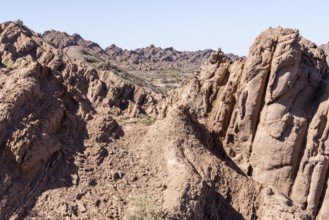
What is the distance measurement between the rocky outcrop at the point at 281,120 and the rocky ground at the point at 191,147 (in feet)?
0.19

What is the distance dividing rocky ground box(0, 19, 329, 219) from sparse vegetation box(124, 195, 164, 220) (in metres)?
0.05

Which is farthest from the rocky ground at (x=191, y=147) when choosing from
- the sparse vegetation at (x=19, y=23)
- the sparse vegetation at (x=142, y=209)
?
the sparse vegetation at (x=19, y=23)

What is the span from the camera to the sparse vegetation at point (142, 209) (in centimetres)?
1806

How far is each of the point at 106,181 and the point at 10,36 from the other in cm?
4989

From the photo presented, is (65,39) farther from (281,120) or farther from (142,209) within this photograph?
(142,209)

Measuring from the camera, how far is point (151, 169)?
2109 cm

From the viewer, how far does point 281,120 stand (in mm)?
24328

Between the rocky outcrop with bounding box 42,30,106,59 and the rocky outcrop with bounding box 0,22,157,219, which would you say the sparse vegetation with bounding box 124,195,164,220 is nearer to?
the rocky outcrop with bounding box 0,22,157,219

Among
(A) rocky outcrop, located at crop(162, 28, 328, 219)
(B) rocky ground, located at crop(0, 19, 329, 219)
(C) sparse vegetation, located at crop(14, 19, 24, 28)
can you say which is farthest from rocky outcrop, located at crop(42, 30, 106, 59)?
(A) rocky outcrop, located at crop(162, 28, 328, 219)

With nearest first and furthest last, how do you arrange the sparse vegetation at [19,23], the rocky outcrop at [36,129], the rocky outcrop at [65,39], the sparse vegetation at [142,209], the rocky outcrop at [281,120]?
1. the sparse vegetation at [142,209]
2. the rocky outcrop at [36,129]
3. the rocky outcrop at [281,120]
4. the sparse vegetation at [19,23]
5. the rocky outcrop at [65,39]

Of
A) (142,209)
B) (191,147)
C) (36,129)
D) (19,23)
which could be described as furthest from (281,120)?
(19,23)

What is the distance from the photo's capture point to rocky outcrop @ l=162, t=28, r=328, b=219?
24281 millimetres

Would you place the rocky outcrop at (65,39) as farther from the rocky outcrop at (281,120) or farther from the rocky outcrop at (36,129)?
the rocky outcrop at (36,129)

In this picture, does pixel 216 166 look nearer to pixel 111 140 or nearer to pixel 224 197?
pixel 224 197
